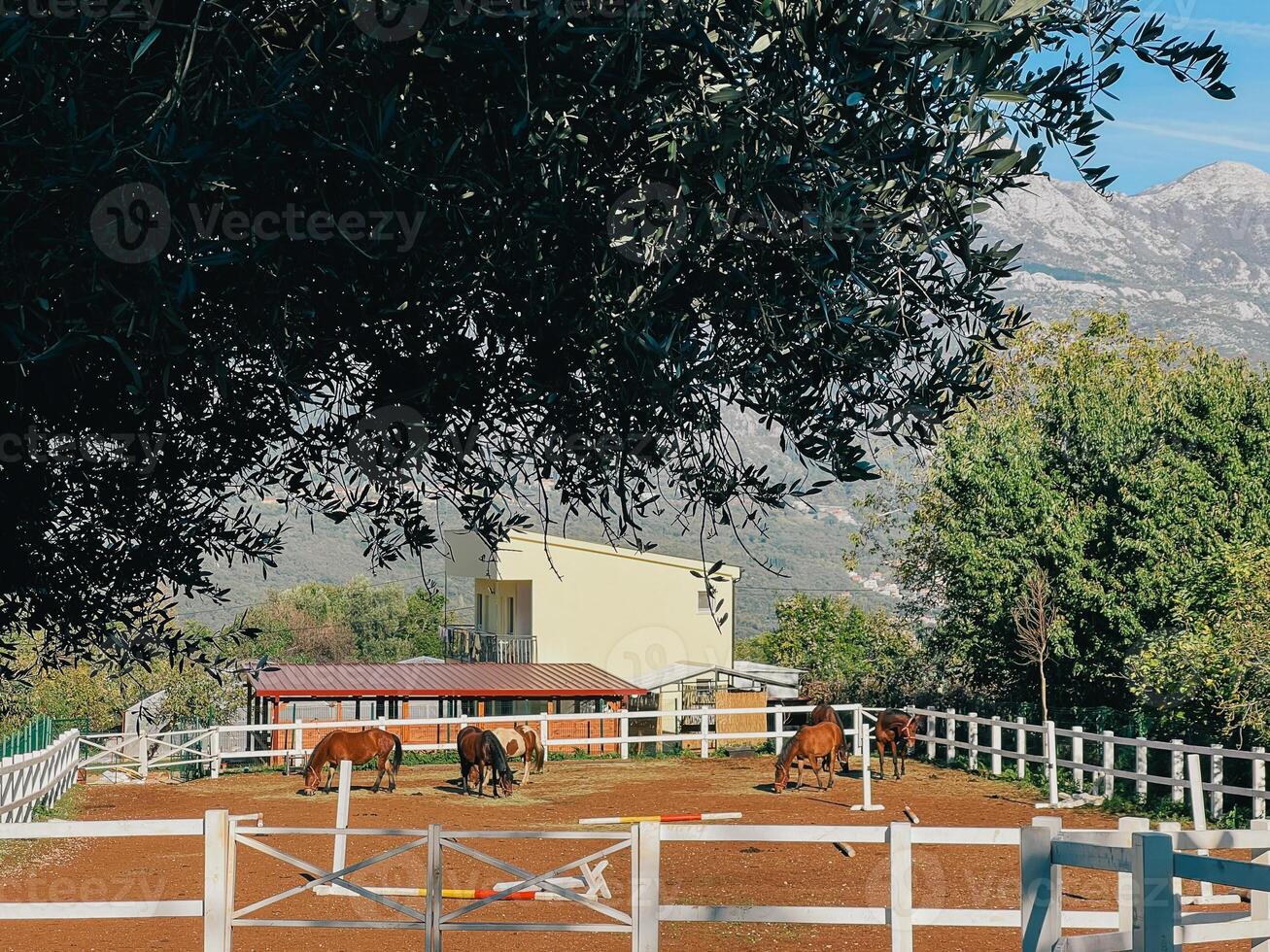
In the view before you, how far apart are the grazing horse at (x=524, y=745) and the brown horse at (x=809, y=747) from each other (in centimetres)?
529

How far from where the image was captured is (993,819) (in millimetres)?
22469

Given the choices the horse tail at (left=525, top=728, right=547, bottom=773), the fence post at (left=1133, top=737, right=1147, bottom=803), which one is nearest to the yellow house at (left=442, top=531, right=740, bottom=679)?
the horse tail at (left=525, top=728, right=547, bottom=773)

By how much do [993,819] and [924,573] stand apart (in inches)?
907

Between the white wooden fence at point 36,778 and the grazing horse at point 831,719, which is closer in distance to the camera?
the white wooden fence at point 36,778

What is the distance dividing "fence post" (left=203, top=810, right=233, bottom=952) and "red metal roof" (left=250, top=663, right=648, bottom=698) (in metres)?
30.9

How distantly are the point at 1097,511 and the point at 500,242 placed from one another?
3287cm

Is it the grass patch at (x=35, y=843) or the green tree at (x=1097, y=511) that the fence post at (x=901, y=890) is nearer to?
the grass patch at (x=35, y=843)

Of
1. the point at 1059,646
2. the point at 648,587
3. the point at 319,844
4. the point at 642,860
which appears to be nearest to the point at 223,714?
the point at 648,587

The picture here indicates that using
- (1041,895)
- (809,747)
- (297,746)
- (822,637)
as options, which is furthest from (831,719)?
(822,637)

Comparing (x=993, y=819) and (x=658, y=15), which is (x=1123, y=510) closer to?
(x=993, y=819)

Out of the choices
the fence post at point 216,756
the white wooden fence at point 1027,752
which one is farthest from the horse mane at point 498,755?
the fence post at point 216,756

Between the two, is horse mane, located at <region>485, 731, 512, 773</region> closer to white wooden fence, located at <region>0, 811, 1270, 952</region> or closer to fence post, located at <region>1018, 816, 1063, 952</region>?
white wooden fence, located at <region>0, 811, 1270, 952</region>

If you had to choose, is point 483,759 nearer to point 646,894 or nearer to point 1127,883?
point 646,894

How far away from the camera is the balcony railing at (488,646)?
53.0 meters
